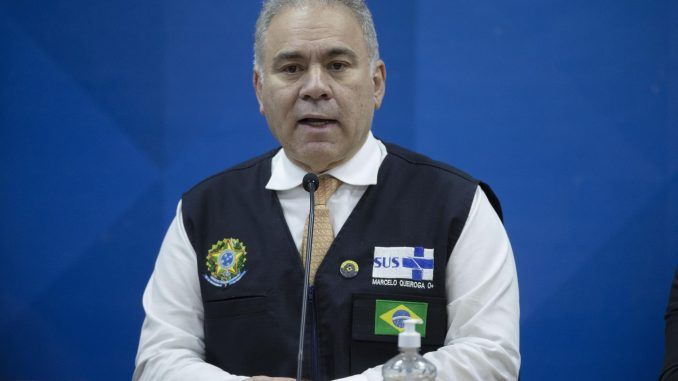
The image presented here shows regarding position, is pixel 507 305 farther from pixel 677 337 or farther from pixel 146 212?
pixel 146 212

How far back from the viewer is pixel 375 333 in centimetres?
197

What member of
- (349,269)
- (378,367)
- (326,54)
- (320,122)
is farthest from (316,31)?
(378,367)

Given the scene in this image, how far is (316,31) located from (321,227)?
1.62 ft

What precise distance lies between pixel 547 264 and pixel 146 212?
136 centimetres

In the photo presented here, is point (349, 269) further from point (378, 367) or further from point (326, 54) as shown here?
point (326, 54)

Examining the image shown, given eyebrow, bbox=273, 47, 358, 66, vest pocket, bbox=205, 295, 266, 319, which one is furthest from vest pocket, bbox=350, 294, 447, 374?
eyebrow, bbox=273, 47, 358, 66

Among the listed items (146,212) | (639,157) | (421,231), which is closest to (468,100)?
(639,157)

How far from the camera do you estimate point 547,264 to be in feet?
8.70

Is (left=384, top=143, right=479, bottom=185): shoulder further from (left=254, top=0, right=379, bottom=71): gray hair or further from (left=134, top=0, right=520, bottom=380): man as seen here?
(left=254, top=0, right=379, bottom=71): gray hair

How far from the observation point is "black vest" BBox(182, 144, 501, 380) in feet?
6.49

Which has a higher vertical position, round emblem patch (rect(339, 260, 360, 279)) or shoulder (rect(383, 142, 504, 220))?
shoulder (rect(383, 142, 504, 220))

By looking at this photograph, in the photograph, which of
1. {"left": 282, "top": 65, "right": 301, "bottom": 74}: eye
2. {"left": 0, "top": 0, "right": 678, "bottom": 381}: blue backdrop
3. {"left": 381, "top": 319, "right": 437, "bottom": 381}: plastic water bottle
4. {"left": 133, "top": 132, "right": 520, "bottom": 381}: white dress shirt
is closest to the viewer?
{"left": 381, "top": 319, "right": 437, "bottom": 381}: plastic water bottle

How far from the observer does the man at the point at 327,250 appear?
6.47ft

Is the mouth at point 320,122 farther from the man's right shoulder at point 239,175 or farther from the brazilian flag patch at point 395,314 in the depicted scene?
the brazilian flag patch at point 395,314
